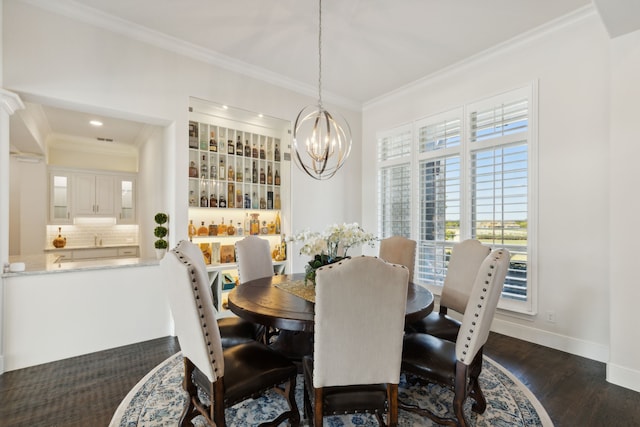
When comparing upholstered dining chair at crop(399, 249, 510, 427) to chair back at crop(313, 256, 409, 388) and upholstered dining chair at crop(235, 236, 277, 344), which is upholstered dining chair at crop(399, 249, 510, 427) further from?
upholstered dining chair at crop(235, 236, 277, 344)

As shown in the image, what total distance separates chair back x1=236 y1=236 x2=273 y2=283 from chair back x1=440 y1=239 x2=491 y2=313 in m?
1.81

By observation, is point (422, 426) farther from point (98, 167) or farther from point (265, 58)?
point (98, 167)

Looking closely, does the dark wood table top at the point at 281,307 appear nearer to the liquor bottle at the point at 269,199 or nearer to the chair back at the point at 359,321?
the chair back at the point at 359,321

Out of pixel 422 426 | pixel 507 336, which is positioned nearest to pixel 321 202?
pixel 507 336

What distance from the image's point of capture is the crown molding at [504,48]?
2.97 metres

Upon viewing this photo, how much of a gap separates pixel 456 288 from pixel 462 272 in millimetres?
153

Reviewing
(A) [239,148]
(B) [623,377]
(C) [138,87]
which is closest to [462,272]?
(B) [623,377]

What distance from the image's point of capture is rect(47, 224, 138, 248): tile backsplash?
6.23m

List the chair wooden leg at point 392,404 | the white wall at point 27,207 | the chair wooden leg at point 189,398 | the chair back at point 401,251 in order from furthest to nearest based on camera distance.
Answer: the white wall at point 27,207
the chair back at point 401,251
the chair wooden leg at point 189,398
the chair wooden leg at point 392,404

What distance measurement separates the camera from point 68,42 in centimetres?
292

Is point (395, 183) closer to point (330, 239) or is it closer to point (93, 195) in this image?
point (330, 239)

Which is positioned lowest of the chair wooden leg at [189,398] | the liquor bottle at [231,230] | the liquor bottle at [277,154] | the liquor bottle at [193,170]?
the chair wooden leg at [189,398]

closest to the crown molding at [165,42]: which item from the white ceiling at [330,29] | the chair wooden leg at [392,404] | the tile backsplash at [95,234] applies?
the white ceiling at [330,29]

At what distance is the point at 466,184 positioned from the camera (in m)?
3.87
